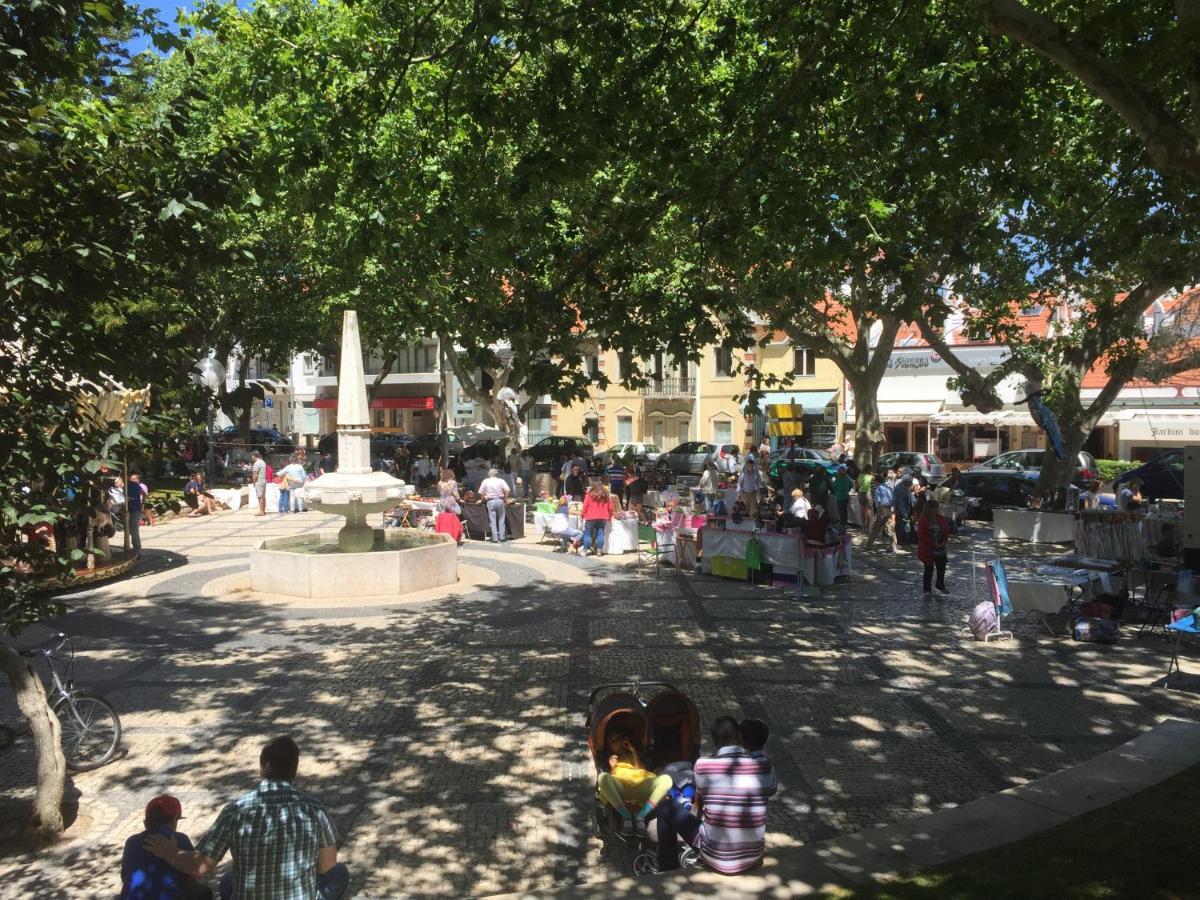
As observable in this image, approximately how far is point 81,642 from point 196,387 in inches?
254

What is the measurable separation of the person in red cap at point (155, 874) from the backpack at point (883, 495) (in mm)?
16236

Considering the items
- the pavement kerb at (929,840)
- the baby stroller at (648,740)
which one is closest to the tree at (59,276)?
the baby stroller at (648,740)

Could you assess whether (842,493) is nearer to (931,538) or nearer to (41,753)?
(931,538)

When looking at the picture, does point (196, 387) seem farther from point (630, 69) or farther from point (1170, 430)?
point (1170, 430)

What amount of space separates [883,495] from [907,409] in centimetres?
2116

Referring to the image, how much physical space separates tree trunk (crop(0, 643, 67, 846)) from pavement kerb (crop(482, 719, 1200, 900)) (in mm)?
3008

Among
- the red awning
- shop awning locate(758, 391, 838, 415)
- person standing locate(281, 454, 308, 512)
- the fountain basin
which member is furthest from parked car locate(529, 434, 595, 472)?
the fountain basin

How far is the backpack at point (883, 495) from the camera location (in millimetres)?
18859

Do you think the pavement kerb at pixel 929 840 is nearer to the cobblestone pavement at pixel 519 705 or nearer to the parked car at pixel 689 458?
the cobblestone pavement at pixel 519 705

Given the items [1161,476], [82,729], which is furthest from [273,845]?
[1161,476]

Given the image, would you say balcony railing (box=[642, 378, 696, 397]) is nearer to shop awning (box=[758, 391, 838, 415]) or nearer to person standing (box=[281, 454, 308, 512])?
shop awning (box=[758, 391, 838, 415])

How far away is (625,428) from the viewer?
161 feet

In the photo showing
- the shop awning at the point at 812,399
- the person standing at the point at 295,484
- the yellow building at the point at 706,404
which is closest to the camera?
the person standing at the point at 295,484

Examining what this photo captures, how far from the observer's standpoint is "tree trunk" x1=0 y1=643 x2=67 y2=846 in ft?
19.3
